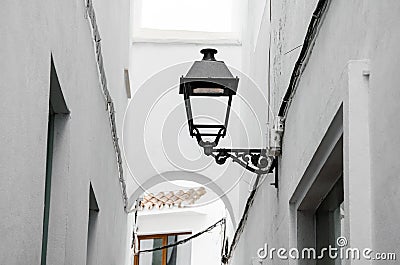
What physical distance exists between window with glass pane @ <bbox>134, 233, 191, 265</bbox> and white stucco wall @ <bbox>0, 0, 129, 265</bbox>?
7.78 metres

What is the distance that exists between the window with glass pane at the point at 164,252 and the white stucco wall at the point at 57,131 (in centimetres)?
778

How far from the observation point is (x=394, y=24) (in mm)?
2861

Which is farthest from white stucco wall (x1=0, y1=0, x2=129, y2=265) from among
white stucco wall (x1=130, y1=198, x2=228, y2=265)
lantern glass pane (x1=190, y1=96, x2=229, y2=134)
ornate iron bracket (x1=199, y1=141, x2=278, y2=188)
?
white stucco wall (x1=130, y1=198, x2=228, y2=265)

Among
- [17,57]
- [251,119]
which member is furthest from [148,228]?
[17,57]

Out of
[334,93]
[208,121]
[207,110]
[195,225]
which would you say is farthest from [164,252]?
[334,93]

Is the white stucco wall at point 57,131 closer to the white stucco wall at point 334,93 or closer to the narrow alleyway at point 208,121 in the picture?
the narrow alleyway at point 208,121

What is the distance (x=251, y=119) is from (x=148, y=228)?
6.71 m

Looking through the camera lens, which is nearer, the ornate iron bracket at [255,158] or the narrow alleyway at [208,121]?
the narrow alleyway at [208,121]

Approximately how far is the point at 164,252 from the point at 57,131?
1160 centimetres

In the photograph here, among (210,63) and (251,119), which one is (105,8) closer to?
(210,63)

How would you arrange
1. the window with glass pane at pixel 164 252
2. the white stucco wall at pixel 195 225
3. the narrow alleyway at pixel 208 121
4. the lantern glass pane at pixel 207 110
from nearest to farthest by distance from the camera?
the narrow alleyway at pixel 208 121 < the lantern glass pane at pixel 207 110 < the white stucco wall at pixel 195 225 < the window with glass pane at pixel 164 252

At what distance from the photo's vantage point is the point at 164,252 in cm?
1595

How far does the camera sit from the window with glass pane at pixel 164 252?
15500mm

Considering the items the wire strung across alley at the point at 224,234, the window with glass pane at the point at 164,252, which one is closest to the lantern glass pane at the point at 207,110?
the wire strung across alley at the point at 224,234
